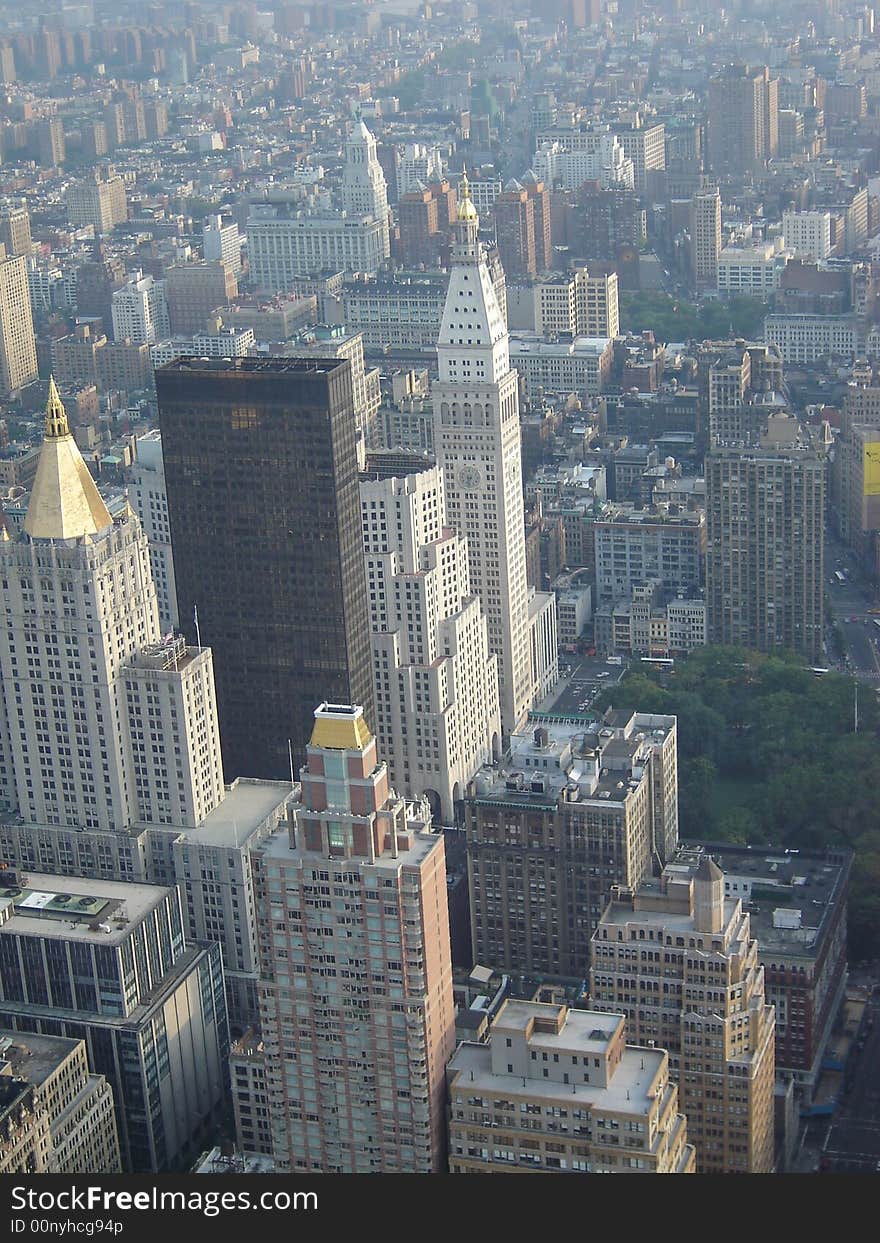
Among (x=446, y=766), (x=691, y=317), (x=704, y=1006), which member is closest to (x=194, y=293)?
(x=691, y=317)

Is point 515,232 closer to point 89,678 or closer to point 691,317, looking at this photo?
point 691,317

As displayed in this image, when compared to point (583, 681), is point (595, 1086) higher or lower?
higher

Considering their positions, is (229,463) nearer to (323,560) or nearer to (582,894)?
(323,560)

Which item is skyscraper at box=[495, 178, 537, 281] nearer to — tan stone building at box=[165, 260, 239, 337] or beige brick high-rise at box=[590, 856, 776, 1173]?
tan stone building at box=[165, 260, 239, 337]

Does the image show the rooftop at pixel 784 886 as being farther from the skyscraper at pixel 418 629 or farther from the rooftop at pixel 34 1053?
the rooftop at pixel 34 1053

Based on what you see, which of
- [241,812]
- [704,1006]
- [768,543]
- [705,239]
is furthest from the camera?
[705,239]

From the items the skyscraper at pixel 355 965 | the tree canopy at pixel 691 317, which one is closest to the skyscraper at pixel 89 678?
the skyscraper at pixel 355 965
